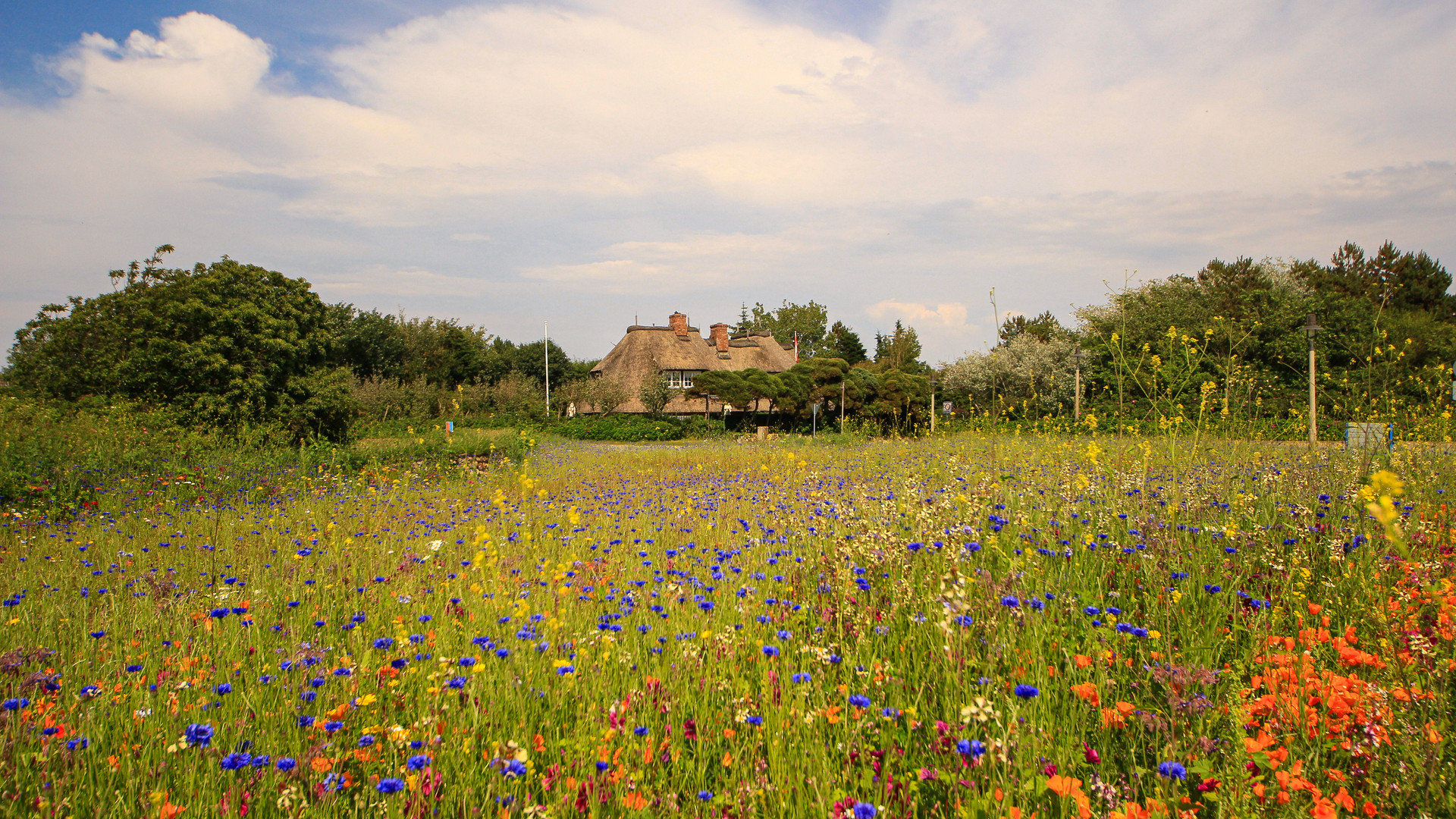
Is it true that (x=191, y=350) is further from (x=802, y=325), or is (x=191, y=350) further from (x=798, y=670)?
(x=802, y=325)

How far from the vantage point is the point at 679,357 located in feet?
143

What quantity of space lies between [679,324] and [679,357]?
379 cm

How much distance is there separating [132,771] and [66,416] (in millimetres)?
15418

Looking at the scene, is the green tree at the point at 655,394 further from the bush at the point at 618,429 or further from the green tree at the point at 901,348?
the green tree at the point at 901,348

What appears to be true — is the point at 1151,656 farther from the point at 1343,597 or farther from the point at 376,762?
the point at 376,762

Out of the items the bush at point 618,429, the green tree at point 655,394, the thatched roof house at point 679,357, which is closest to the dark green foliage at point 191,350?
the bush at point 618,429

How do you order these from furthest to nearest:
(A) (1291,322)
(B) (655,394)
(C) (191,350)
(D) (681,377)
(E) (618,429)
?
(D) (681,377) < (B) (655,394) < (E) (618,429) < (A) (1291,322) < (C) (191,350)

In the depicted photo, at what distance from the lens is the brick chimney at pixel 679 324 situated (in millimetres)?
46062

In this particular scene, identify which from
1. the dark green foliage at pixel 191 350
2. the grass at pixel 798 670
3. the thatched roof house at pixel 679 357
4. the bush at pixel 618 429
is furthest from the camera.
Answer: the thatched roof house at pixel 679 357

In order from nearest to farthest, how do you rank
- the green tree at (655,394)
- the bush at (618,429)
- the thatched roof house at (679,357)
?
the bush at (618,429) < the green tree at (655,394) < the thatched roof house at (679,357)

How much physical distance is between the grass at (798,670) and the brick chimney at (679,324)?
42305 millimetres

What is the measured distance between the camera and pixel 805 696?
2.08 m

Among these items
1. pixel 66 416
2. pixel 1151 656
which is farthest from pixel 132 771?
pixel 66 416

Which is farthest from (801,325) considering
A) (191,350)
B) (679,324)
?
(191,350)
